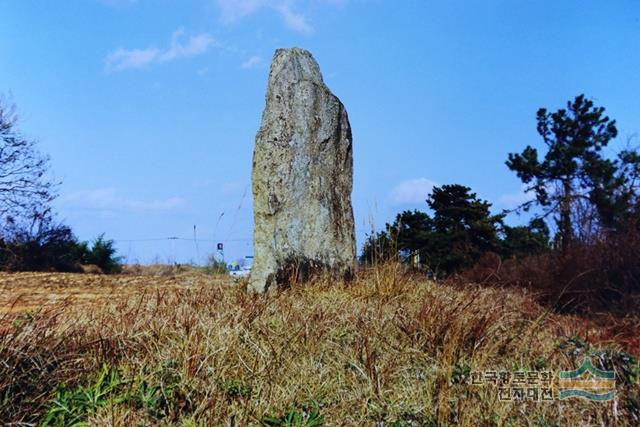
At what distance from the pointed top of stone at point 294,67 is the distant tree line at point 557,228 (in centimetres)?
177

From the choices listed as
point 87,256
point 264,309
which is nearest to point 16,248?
point 87,256

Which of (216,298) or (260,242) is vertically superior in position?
(260,242)

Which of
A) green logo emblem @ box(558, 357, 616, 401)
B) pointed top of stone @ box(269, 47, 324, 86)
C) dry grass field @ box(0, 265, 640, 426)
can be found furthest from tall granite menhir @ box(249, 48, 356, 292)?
green logo emblem @ box(558, 357, 616, 401)

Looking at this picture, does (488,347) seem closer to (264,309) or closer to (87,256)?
(264,309)

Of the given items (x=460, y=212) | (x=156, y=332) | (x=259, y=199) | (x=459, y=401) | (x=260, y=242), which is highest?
(x=460, y=212)

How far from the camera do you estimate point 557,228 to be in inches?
436

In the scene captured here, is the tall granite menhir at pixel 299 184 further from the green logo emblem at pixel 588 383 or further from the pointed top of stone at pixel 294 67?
the green logo emblem at pixel 588 383

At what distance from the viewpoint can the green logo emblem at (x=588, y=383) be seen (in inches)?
115

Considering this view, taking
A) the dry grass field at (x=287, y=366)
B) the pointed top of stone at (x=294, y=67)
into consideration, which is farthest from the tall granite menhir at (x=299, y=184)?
the dry grass field at (x=287, y=366)

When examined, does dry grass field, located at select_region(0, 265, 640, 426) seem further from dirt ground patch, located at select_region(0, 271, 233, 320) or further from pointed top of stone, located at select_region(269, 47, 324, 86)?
pointed top of stone, located at select_region(269, 47, 324, 86)

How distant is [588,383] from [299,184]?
3.15m

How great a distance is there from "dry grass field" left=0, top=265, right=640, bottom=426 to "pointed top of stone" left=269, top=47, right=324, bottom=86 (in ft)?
8.47

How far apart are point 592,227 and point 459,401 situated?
6334 millimetres

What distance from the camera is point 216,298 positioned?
4711mm
